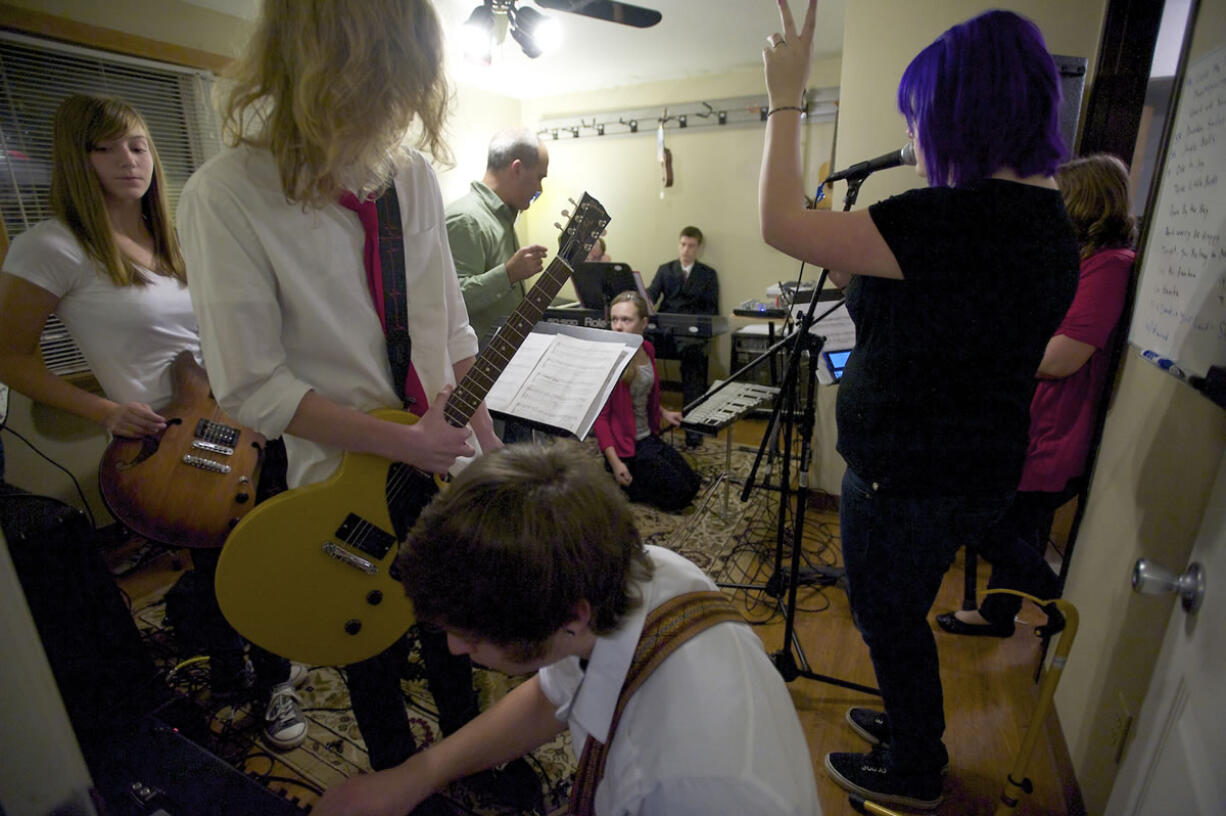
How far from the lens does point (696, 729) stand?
0.55 metres

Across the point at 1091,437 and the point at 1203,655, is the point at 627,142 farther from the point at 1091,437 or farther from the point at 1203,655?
the point at 1203,655

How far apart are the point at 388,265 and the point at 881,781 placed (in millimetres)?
1616

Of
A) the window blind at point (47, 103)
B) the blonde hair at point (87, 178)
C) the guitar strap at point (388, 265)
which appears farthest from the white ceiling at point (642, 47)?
the guitar strap at point (388, 265)

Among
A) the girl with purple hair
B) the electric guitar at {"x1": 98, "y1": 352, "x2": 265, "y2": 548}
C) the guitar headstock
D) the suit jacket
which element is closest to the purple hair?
the girl with purple hair

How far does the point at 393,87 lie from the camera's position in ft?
2.80

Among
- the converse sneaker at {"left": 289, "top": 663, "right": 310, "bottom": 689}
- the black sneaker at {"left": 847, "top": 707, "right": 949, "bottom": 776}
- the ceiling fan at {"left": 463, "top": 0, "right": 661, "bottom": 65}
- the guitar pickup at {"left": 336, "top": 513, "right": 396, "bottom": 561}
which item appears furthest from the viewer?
the ceiling fan at {"left": 463, "top": 0, "right": 661, "bottom": 65}

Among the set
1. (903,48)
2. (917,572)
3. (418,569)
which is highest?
(903,48)

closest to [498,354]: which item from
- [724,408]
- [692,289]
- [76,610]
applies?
[76,610]

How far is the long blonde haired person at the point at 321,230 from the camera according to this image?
0.82 m

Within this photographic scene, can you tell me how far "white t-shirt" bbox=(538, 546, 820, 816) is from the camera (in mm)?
519

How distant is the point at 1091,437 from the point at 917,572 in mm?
833

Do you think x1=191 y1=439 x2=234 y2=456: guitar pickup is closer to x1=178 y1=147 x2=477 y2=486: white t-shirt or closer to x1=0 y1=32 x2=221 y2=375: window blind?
x1=178 y1=147 x2=477 y2=486: white t-shirt

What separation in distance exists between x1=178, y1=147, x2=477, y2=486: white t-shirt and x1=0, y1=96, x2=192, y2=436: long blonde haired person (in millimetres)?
755

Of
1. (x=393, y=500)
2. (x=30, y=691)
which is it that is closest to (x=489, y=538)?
(x=30, y=691)
